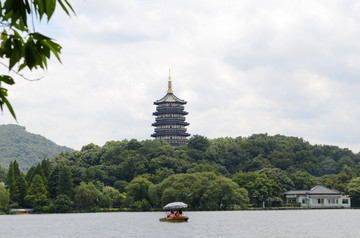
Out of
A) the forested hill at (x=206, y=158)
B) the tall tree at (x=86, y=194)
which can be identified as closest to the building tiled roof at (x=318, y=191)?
the forested hill at (x=206, y=158)

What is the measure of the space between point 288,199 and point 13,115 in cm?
10196

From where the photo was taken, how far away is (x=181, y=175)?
8294cm

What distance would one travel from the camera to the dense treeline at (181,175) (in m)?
82.9

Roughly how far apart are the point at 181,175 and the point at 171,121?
60.0 m

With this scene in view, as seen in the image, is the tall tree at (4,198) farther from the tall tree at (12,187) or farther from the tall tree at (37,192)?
the tall tree at (37,192)

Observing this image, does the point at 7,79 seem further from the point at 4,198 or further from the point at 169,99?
the point at 169,99

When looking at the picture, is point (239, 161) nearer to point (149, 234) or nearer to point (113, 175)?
point (113, 175)

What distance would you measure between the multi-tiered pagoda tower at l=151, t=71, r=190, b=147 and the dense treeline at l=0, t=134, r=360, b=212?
1392 centimetres

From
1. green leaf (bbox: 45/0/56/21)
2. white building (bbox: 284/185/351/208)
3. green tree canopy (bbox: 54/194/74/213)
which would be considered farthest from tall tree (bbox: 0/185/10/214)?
green leaf (bbox: 45/0/56/21)

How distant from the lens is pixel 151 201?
293ft

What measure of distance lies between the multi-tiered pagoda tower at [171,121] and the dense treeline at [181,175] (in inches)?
A: 548

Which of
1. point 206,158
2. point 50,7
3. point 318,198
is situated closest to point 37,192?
point 206,158

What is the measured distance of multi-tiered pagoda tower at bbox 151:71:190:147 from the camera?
465ft

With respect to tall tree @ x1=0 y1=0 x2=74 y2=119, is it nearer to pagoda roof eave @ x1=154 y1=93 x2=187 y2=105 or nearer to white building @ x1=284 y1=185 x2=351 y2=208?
white building @ x1=284 y1=185 x2=351 y2=208
